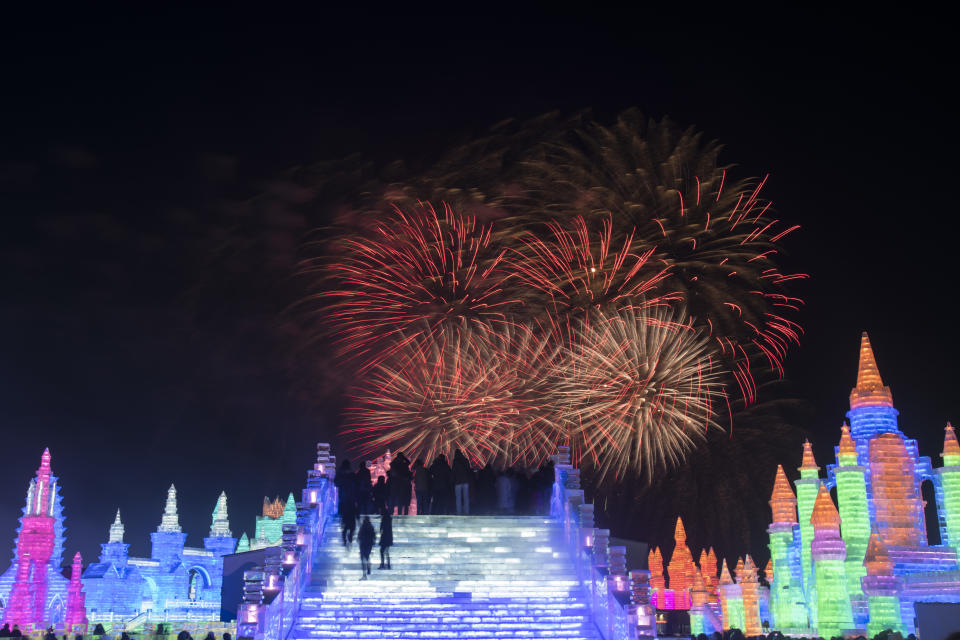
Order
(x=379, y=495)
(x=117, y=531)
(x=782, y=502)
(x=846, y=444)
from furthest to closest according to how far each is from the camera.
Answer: (x=117, y=531) → (x=782, y=502) → (x=846, y=444) → (x=379, y=495)

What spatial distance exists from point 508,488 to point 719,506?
37344mm

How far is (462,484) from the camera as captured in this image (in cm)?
2633

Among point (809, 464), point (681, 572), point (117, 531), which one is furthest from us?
point (117, 531)

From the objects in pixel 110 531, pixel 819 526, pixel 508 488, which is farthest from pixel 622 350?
pixel 110 531

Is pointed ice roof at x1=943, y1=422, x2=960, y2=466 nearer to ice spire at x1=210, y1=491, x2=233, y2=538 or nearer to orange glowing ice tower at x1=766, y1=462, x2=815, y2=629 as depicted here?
orange glowing ice tower at x1=766, y1=462, x2=815, y2=629

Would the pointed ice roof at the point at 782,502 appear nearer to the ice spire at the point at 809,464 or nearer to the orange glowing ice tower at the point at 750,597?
the ice spire at the point at 809,464

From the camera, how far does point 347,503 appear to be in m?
21.9

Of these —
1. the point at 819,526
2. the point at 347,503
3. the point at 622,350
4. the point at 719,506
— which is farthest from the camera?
the point at 719,506

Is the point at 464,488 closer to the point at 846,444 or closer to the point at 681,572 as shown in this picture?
the point at 846,444

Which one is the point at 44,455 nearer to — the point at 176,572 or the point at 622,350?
the point at 176,572

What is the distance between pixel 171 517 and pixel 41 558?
39.5 metres

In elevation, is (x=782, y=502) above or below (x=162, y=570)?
above

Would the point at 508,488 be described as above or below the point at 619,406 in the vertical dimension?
below

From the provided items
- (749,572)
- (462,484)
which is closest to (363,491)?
(462,484)
